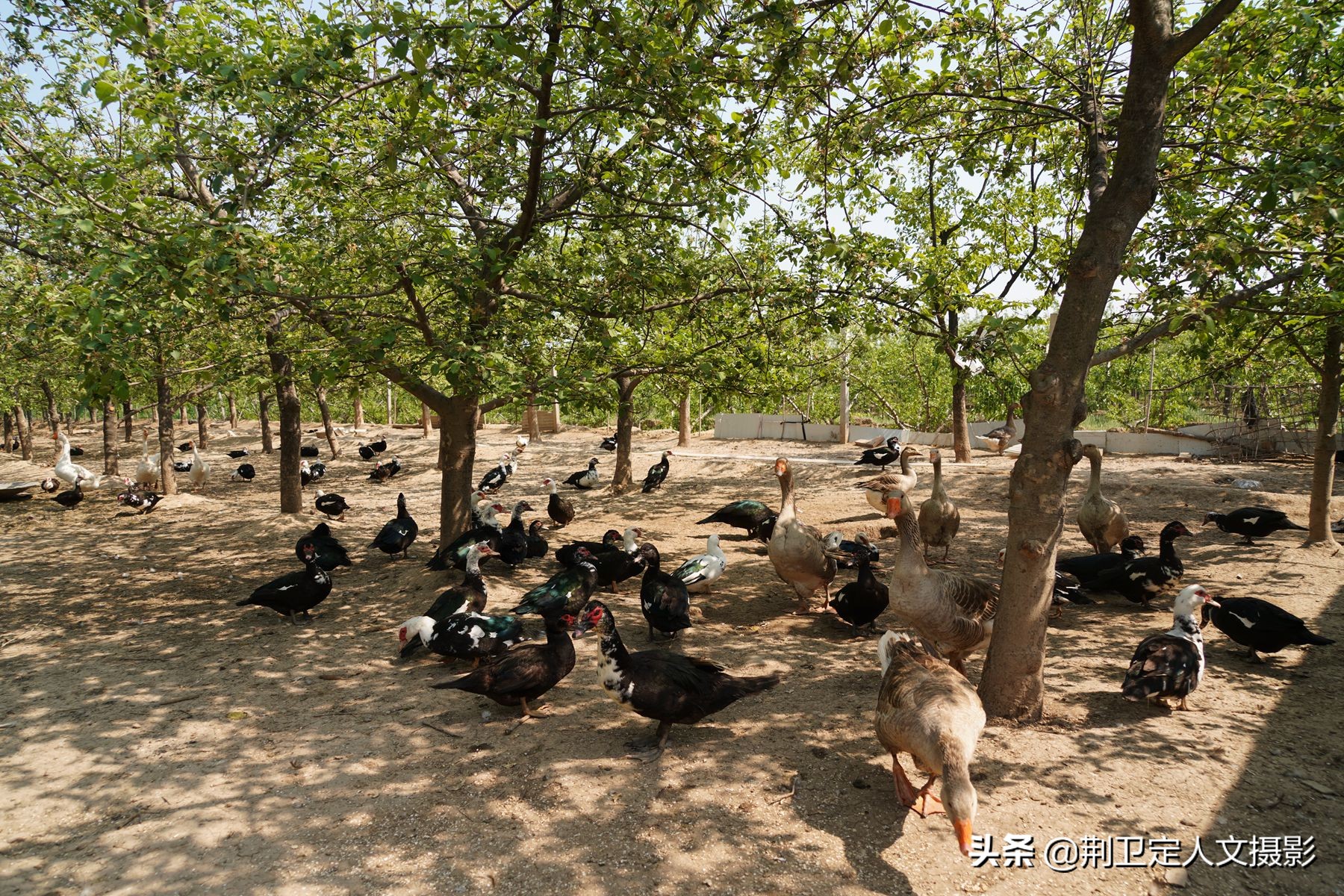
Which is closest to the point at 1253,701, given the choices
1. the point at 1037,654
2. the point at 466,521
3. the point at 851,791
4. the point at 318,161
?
the point at 1037,654

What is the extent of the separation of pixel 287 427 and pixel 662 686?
11831 millimetres

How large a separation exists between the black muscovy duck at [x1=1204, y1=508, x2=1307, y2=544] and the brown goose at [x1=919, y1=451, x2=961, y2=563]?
14.7 ft

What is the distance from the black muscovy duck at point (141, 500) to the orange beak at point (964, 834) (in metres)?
18.5

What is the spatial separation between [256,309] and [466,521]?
13.9 ft

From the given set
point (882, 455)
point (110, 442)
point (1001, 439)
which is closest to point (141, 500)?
point (110, 442)

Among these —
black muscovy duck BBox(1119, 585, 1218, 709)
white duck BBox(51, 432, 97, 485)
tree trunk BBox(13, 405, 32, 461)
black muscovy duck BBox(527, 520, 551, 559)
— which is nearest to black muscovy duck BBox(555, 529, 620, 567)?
black muscovy duck BBox(527, 520, 551, 559)

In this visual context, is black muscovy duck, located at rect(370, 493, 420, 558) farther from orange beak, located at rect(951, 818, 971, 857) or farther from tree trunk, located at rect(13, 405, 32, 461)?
tree trunk, located at rect(13, 405, 32, 461)

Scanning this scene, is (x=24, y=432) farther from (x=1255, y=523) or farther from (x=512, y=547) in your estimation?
(x=1255, y=523)

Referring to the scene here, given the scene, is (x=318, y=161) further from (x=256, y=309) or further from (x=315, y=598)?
(x=315, y=598)

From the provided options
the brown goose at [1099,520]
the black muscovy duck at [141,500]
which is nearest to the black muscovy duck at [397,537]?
the black muscovy duck at [141,500]

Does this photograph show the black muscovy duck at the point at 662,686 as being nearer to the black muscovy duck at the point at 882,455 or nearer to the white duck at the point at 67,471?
the black muscovy duck at the point at 882,455

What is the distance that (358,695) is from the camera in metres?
6.57

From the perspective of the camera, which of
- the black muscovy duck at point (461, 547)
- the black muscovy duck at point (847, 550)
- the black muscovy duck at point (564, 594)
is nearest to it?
the black muscovy duck at point (564, 594)

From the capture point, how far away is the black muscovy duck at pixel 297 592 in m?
8.56
